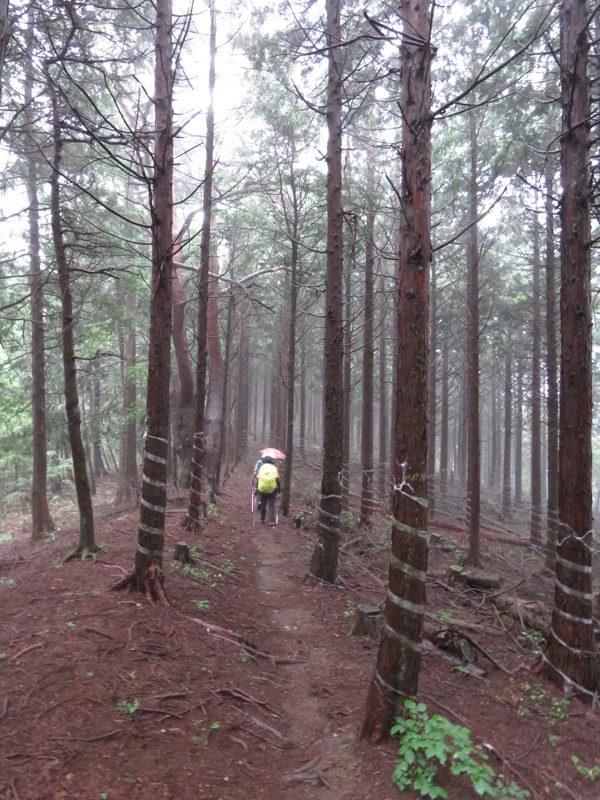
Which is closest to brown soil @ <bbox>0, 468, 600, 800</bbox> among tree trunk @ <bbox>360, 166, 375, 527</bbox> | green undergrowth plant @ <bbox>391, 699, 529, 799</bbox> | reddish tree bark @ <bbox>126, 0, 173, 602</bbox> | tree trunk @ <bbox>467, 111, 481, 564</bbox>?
green undergrowth plant @ <bbox>391, 699, 529, 799</bbox>

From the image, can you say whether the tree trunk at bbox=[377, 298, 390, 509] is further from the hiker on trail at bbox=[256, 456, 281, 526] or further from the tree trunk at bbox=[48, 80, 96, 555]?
the tree trunk at bbox=[48, 80, 96, 555]

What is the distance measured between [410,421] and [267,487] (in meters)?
8.48

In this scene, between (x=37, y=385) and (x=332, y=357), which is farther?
(x=37, y=385)

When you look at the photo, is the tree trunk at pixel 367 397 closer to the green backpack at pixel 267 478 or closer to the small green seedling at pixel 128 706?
the green backpack at pixel 267 478

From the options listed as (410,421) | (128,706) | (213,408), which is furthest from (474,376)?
(128,706)

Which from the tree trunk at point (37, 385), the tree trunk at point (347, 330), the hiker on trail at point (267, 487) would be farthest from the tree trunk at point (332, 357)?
the tree trunk at point (37, 385)

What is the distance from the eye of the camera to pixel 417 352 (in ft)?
13.7

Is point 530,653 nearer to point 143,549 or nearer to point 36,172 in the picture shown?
point 143,549

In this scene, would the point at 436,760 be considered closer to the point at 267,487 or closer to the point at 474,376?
the point at 267,487

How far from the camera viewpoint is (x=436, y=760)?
3717 mm

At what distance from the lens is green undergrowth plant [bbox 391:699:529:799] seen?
11.4 feet

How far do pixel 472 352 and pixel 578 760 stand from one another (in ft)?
29.7

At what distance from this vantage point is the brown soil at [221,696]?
3.65m

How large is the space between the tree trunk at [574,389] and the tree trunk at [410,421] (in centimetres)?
219
